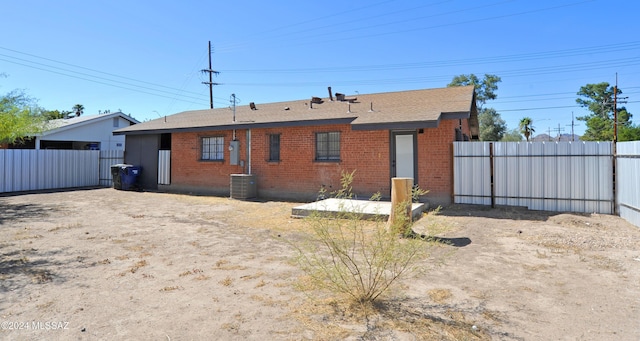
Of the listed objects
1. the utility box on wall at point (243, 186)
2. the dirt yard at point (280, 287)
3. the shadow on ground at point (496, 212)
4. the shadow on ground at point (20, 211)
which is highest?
the utility box on wall at point (243, 186)

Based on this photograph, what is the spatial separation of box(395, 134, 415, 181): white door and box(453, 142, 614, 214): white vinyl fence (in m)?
1.36

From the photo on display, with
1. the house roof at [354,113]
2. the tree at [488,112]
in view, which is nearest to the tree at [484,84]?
the tree at [488,112]

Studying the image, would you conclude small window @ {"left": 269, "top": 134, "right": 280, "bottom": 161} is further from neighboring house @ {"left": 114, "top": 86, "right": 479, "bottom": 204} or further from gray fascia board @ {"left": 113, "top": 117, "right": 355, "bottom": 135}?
gray fascia board @ {"left": 113, "top": 117, "right": 355, "bottom": 135}

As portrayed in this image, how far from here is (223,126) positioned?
1495 cm

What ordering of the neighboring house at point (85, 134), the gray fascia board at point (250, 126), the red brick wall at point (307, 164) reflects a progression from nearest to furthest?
the red brick wall at point (307, 164), the gray fascia board at point (250, 126), the neighboring house at point (85, 134)

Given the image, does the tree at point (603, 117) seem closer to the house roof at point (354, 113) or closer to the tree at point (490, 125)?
the tree at point (490, 125)

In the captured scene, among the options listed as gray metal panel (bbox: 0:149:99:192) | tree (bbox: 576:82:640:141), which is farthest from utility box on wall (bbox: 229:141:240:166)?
tree (bbox: 576:82:640:141)

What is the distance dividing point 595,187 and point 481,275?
6.54 meters

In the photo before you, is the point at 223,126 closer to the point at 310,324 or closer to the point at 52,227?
the point at 52,227

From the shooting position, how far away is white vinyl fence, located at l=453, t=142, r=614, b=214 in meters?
9.22

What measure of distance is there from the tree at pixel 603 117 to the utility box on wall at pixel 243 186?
52158 millimetres

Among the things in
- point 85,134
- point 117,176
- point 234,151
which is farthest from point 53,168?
point 234,151

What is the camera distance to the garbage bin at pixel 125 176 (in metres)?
17.4

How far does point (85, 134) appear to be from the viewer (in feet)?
83.4
